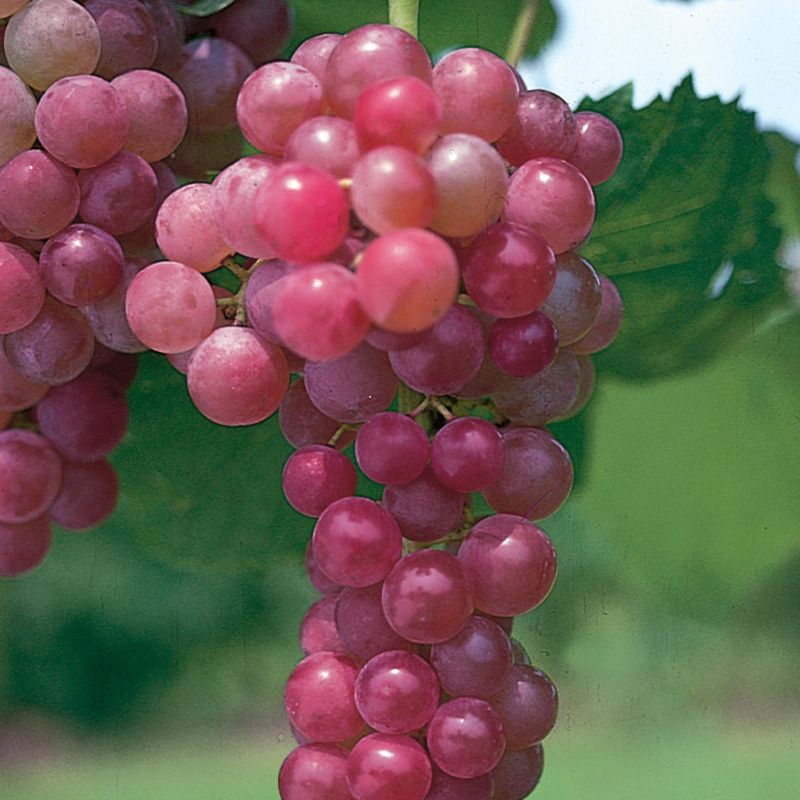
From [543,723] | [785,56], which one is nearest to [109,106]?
[543,723]

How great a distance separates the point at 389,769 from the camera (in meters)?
0.37

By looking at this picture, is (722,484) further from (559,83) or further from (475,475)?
(475,475)

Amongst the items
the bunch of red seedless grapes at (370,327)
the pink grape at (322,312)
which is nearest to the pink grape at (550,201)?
the bunch of red seedless grapes at (370,327)

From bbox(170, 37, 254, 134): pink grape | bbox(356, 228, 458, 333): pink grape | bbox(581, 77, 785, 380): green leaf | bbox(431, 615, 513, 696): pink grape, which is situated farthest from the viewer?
bbox(581, 77, 785, 380): green leaf

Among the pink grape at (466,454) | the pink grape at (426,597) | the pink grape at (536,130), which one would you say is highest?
the pink grape at (536,130)

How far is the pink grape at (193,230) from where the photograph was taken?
40 cm

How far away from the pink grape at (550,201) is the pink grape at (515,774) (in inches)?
7.0

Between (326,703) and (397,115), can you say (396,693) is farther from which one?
(397,115)

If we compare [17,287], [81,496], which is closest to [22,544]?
[81,496]

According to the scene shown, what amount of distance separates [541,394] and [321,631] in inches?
4.5

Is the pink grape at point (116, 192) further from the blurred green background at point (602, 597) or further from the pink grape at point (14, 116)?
the blurred green background at point (602, 597)

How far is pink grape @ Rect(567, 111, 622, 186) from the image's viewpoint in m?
0.43

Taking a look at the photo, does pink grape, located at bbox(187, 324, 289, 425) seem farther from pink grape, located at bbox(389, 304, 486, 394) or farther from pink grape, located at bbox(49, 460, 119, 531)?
pink grape, located at bbox(49, 460, 119, 531)

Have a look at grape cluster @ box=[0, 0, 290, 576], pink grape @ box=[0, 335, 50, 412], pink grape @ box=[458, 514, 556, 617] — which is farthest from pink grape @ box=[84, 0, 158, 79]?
pink grape @ box=[458, 514, 556, 617]
